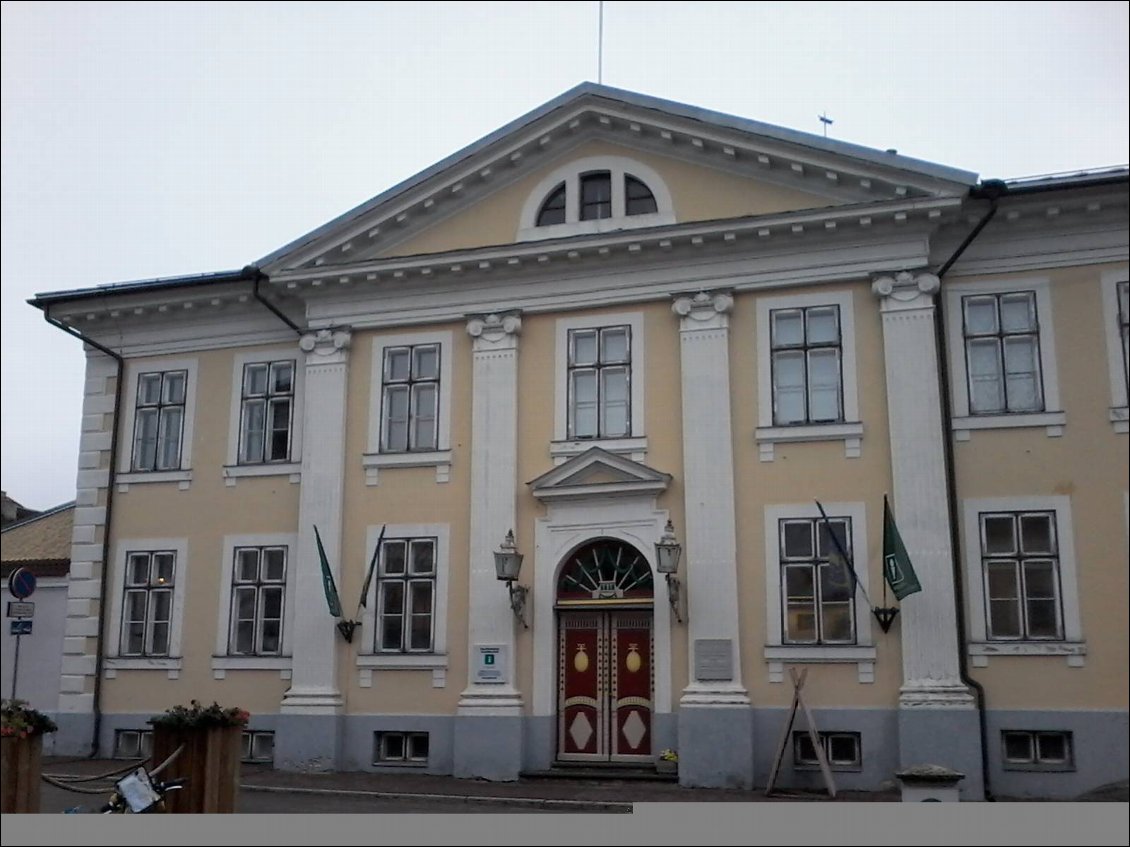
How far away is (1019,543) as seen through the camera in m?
14.0

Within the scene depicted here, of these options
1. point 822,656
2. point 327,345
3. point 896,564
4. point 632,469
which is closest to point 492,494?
point 632,469

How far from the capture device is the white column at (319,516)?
16.7 m

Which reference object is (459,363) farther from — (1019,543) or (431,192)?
(1019,543)

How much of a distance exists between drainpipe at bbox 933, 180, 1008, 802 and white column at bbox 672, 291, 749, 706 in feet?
8.35

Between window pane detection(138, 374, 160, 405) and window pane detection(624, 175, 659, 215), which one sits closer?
window pane detection(624, 175, 659, 215)

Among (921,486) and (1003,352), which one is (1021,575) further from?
(1003,352)

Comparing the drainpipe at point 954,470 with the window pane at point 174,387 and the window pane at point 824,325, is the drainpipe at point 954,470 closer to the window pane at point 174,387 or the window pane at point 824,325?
the window pane at point 824,325

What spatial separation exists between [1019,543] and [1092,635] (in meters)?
1.24

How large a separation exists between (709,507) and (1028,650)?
400 cm

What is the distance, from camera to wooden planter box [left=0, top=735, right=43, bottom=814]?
10.6 m

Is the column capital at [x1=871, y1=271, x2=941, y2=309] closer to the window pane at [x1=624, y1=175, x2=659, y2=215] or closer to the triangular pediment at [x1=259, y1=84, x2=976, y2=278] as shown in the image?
the triangular pediment at [x1=259, y1=84, x2=976, y2=278]

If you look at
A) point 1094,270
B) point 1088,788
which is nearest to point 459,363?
point 1094,270

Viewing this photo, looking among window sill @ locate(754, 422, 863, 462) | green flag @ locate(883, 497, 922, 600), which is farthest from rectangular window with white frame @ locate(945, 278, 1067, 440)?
green flag @ locate(883, 497, 922, 600)

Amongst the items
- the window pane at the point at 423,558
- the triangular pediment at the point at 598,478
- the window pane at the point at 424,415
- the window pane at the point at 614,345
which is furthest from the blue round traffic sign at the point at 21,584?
the window pane at the point at 614,345
